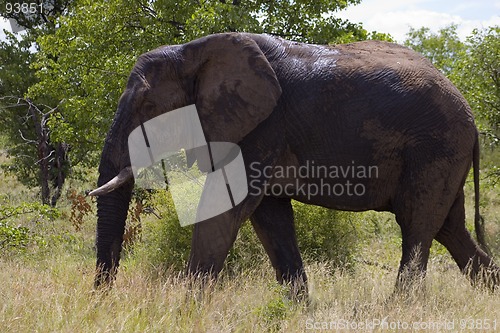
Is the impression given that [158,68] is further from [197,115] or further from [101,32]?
[101,32]

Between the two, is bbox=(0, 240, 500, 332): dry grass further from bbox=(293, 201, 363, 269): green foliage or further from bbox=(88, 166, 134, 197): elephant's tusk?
bbox=(293, 201, 363, 269): green foliage

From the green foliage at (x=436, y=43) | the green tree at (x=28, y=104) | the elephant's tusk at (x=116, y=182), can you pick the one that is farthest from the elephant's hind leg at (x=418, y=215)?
the green foliage at (x=436, y=43)

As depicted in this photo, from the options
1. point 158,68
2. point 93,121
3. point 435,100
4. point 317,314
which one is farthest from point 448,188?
point 93,121

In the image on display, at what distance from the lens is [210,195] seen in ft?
17.2

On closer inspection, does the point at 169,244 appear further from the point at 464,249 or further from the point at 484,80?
the point at 484,80

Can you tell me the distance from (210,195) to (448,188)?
2067 mm

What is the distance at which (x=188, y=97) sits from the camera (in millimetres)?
5492

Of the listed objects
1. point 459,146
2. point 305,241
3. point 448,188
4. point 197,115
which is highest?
point 197,115

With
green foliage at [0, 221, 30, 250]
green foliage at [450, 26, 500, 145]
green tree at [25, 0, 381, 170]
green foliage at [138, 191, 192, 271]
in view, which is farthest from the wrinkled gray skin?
green foliage at [450, 26, 500, 145]

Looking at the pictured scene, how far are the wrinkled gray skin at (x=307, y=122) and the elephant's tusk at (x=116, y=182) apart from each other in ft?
0.24

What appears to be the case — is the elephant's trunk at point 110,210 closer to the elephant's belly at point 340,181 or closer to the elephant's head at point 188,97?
the elephant's head at point 188,97

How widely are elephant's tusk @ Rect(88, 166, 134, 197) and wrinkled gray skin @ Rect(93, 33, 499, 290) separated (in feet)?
0.24

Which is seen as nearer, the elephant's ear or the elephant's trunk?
the elephant's trunk

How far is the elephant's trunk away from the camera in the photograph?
16.9 ft
